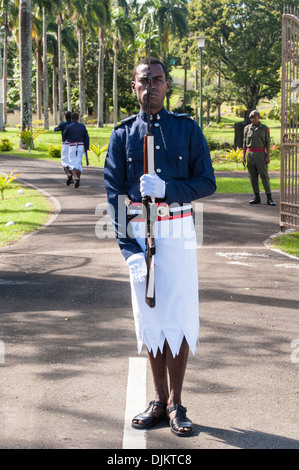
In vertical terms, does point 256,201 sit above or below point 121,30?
below

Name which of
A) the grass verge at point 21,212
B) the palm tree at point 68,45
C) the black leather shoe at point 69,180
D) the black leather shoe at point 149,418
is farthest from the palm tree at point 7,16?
the black leather shoe at point 149,418

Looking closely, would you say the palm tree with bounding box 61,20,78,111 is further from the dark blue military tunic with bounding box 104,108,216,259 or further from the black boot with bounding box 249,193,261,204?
the dark blue military tunic with bounding box 104,108,216,259

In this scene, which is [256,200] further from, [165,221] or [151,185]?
[151,185]

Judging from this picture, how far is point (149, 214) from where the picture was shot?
4.09 meters

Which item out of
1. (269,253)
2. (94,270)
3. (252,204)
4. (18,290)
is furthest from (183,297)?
(252,204)

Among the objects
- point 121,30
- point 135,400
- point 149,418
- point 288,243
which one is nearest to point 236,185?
point 288,243

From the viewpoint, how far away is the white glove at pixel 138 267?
13.5ft

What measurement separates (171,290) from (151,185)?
658 millimetres

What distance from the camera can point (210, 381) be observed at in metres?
5.03

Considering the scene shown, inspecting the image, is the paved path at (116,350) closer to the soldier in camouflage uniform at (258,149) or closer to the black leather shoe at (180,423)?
the black leather shoe at (180,423)

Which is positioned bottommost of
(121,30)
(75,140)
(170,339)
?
(170,339)

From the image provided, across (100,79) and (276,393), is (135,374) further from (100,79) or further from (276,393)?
(100,79)

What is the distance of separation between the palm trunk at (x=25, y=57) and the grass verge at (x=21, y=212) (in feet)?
42.0

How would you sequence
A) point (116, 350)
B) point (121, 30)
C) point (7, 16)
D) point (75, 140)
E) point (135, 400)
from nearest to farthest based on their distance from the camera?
point (135, 400)
point (116, 350)
point (75, 140)
point (7, 16)
point (121, 30)
